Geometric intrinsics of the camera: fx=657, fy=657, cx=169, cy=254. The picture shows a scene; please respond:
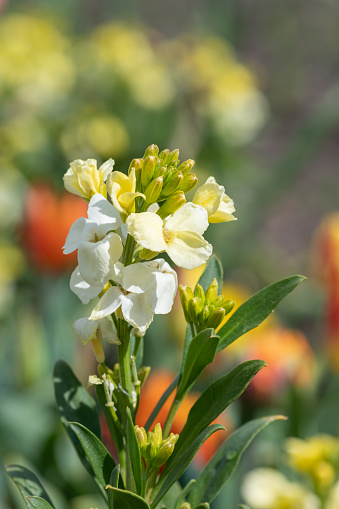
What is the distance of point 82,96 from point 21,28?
0.79ft

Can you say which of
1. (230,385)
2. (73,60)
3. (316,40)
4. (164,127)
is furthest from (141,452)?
(316,40)

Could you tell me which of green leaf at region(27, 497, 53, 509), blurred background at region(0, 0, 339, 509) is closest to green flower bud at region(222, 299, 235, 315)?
green leaf at region(27, 497, 53, 509)

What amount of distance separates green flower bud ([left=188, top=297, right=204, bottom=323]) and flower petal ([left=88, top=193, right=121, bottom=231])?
0.16ft

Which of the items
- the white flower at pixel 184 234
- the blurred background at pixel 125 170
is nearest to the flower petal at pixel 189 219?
the white flower at pixel 184 234

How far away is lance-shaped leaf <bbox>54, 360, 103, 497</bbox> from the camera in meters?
0.30

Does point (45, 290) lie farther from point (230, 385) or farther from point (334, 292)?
point (230, 385)

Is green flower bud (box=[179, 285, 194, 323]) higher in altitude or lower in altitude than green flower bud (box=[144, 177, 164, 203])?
lower

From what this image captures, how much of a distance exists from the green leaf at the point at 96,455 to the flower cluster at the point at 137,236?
0.04m

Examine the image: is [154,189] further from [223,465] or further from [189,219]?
[223,465]

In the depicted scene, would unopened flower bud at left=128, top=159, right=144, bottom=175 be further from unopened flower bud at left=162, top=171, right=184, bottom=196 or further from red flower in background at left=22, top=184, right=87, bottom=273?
red flower in background at left=22, top=184, right=87, bottom=273

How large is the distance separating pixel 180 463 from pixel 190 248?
0.09 metres

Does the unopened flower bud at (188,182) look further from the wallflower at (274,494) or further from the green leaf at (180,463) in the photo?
the wallflower at (274,494)

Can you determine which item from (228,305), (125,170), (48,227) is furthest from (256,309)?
(125,170)

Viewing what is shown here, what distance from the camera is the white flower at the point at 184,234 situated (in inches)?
9.5
